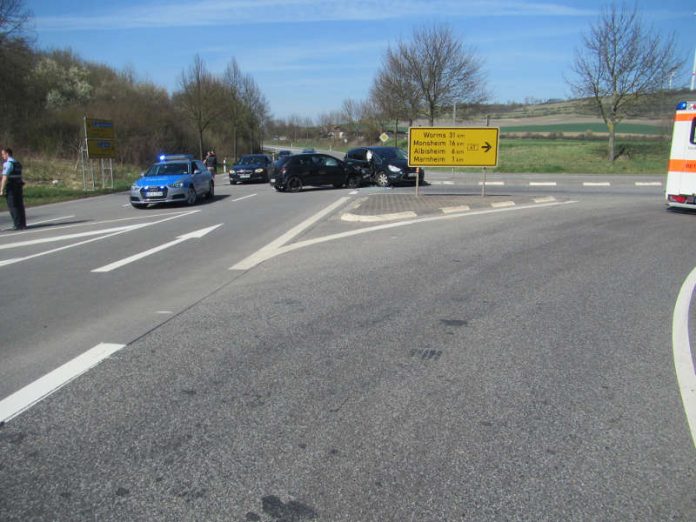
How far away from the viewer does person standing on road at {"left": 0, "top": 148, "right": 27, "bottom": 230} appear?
520 inches

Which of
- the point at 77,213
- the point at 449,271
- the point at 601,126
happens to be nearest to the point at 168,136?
the point at 77,213

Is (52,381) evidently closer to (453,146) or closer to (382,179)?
(453,146)

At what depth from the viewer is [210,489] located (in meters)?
2.85

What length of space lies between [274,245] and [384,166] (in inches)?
600

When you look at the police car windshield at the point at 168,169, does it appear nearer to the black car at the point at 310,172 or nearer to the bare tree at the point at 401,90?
the black car at the point at 310,172

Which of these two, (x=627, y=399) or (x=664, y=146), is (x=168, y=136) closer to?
(x=664, y=146)

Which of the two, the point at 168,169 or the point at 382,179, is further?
the point at 382,179

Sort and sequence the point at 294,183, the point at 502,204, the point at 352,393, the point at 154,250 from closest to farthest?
the point at 352,393 → the point at 154,250 → the point at 502,204 → the point at 294,183

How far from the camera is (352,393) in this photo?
3.93 meters

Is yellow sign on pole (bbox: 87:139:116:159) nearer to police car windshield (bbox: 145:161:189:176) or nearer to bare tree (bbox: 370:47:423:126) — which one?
police car windshield (bbox: 145:161:189:176)

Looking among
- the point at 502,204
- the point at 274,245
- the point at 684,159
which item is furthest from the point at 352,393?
the point at 684,159

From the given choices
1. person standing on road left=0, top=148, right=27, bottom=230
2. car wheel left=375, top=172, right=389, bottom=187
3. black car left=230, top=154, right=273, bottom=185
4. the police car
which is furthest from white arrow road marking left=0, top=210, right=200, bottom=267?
black car left=230, top=154, right=273, bottom=185

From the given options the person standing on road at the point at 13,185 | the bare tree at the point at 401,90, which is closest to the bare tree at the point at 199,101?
the bare tree at the point at 401,90

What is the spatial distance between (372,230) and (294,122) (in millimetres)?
131352
